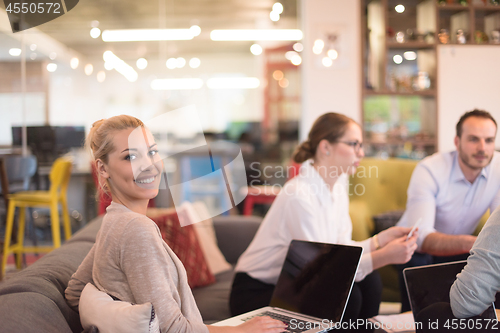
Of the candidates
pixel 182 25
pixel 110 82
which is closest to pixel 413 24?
pixel 182 25

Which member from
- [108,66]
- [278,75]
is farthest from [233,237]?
[278,75]

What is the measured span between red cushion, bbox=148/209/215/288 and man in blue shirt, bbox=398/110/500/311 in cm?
87

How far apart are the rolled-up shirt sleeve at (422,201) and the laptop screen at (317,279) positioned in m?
0.66

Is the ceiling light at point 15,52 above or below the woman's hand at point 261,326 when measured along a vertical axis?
above

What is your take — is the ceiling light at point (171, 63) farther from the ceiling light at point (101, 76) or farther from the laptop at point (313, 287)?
the laptop at point (313, 287)

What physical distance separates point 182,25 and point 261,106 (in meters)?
1.08

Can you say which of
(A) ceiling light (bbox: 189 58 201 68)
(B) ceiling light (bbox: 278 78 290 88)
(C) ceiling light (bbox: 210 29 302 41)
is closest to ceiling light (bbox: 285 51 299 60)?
(C) ceiling light (bbox: 210 29 302 41)

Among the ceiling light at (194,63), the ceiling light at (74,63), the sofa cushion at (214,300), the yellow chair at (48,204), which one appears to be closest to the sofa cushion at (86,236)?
the sofa cushion at (214,300)

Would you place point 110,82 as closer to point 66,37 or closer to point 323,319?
point 66,37

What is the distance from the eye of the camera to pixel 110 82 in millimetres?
3789

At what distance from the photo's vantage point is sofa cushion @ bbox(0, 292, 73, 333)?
839 mm

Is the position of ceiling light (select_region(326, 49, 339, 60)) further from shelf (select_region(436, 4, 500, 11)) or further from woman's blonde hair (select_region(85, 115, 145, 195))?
woman's blonde hair (select_region(85, 115, 145, 195))

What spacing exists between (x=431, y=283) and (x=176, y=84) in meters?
3.43

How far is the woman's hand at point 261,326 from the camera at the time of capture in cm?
102
